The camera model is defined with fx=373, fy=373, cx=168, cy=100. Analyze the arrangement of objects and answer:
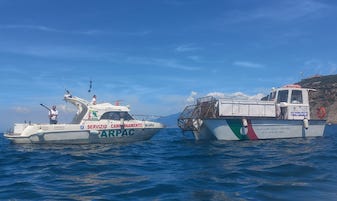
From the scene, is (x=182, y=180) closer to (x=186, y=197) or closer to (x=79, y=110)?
(x=186, y=197)

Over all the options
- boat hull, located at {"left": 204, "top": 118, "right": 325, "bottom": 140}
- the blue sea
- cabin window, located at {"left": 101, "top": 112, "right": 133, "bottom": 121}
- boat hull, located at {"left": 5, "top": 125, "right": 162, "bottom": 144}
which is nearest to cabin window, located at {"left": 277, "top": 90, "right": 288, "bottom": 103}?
boat hull, located at {"left": 204, "top": 118, "right": 325, "bottom": 140}

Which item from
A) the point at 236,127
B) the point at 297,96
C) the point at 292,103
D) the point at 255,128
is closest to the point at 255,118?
the point at 255,128

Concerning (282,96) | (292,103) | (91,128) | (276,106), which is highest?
(282,96)

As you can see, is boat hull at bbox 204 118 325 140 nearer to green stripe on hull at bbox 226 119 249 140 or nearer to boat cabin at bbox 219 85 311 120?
green stripe on hull at bbox 226 119 249 140

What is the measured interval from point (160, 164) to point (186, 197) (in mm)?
5972

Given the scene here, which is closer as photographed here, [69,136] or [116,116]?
[69,136]

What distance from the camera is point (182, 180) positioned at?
34.7ft

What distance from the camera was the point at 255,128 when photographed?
81.0ft

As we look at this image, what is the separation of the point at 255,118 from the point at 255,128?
0.67 meters

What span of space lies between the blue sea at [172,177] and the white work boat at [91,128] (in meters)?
6.29

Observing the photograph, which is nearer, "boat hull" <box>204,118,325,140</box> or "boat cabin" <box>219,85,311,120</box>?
"boat hull" <box>204,118,325,140</box>

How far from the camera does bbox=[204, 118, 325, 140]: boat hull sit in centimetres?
2428

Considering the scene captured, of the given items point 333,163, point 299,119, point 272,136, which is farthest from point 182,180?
point 299,119

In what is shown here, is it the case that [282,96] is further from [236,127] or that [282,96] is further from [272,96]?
[236,127]
